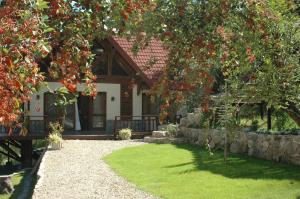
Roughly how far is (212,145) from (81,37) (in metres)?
13.8

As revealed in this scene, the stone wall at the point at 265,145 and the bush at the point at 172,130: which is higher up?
the bush at the point at 172,130

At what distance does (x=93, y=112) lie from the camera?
25359 millimetres

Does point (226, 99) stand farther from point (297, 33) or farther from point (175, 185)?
point (175, 185)

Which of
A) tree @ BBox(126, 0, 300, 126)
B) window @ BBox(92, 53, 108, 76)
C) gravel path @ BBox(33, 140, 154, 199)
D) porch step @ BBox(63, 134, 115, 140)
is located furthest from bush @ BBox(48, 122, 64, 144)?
tree @ BBox(126, 0, 300, 126)

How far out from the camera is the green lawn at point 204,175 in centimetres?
988

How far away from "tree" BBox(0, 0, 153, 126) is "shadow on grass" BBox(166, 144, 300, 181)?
7.14 metres

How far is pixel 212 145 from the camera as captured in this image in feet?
59.1

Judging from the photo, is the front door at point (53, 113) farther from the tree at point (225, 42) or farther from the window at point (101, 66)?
the tree at point (225, 42)

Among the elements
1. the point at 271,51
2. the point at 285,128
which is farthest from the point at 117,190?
the point at 285,128

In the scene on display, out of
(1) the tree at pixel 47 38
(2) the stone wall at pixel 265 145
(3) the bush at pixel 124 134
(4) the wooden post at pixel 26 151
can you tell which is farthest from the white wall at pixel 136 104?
(1) the tree at pixel 47 38

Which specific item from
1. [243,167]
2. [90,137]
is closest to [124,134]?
[90,137]

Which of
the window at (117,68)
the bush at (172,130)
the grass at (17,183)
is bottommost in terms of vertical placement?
the grass at (17,183)

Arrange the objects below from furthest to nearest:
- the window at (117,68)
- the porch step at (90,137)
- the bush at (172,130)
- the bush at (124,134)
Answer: the window at (117,68) → the bush at (124,134) → the porch step at (90,137) → the bush at (172,130)

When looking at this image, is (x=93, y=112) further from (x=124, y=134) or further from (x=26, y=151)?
(x=26, y=151)
